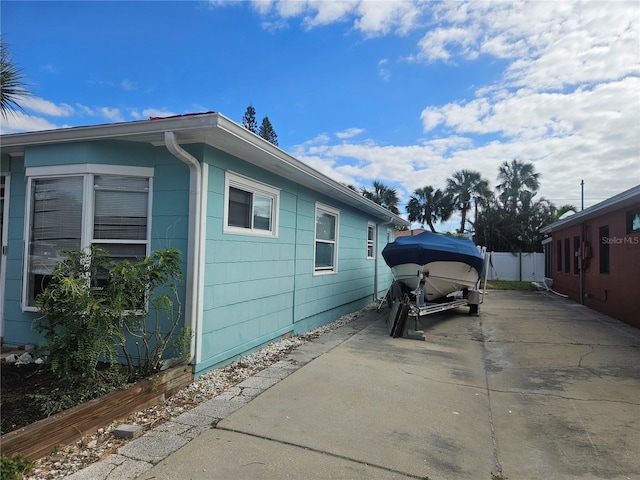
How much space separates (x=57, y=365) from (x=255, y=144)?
299cm

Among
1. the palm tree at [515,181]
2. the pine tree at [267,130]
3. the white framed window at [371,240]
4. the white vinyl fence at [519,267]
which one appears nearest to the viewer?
the white framed window at [371,240]

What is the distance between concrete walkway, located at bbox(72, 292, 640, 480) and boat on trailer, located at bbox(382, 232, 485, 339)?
210cm

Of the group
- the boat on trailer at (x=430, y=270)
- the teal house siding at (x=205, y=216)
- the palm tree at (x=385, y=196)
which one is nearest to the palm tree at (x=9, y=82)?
the teal house siding at (x=205, y=216)

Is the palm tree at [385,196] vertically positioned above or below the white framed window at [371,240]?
above

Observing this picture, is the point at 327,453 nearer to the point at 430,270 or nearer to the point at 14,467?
the point at 14,467

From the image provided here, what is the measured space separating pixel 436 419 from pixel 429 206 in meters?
31.5

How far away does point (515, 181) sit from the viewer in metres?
31.5

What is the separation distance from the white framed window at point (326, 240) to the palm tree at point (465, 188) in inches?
1020

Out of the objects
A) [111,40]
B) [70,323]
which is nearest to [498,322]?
[70,323]

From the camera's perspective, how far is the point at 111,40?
6035mm

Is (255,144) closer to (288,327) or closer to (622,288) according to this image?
(288,327)

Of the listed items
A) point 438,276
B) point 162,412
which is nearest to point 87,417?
point 162,412

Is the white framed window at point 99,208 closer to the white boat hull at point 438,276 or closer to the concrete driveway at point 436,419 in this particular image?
the concrete driveway at point 436,419

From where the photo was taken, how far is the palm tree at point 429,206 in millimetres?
32812
